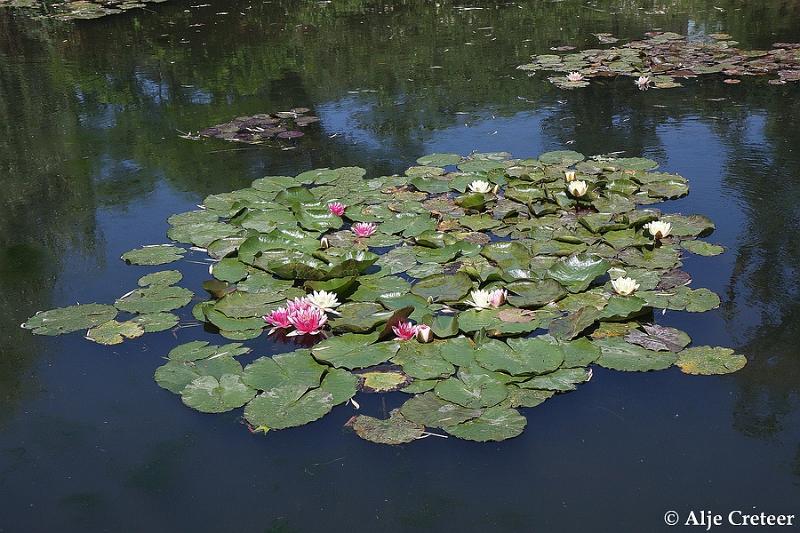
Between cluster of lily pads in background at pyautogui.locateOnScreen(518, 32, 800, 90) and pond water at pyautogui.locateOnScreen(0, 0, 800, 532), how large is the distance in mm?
196

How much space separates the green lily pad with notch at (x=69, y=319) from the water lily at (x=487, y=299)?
1302 millimetres

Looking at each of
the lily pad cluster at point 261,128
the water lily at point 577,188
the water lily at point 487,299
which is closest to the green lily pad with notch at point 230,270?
the water lily at point 487,299

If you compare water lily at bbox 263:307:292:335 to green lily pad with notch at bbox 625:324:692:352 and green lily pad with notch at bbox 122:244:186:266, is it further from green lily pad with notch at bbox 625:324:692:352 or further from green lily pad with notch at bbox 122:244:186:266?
green lily pad with notch at bbox 625:324:692:352

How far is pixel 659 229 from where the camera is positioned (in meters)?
2.93

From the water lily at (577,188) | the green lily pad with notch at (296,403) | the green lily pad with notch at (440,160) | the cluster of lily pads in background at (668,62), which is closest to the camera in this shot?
the green lily pad with notch at (296,403)

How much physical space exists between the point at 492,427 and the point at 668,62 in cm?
468

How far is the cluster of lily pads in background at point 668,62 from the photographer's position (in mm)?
5410

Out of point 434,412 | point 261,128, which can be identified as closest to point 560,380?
point 434,412

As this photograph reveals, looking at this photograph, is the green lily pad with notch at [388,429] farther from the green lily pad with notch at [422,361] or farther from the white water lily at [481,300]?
the white water lily at [481,300]

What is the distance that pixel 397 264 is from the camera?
116 inches

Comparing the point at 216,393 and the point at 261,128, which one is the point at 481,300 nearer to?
the point at 216,393

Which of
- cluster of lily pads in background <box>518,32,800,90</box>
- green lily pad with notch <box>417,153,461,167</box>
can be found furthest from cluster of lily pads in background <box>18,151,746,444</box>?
cluster of lily pads in background <box>518,32,800,90</box>

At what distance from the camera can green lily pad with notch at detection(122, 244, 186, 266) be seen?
310 centimetres
